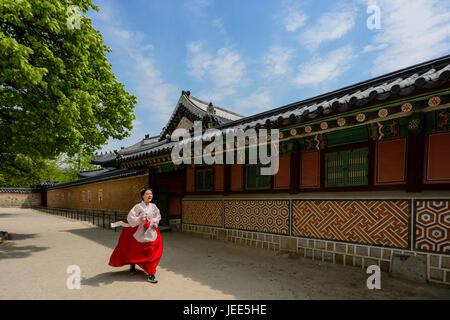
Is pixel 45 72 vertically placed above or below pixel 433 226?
above

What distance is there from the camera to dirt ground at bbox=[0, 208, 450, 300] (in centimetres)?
370

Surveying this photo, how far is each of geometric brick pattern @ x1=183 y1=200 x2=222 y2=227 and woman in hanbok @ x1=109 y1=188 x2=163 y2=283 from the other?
143 inches

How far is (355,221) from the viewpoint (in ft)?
Result: 16.3

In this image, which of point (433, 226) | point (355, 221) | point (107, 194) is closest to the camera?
point (433, 226)

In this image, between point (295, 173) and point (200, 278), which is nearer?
point (200, 278)

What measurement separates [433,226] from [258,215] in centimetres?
373

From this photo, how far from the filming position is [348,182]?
17.3ft

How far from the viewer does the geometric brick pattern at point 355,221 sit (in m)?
4.46

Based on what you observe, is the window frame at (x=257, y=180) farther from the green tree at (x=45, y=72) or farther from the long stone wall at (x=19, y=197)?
the long stone wall at (x=19, y=197)

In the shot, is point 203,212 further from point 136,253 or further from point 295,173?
point 136,253

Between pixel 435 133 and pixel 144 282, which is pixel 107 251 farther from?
pixel 435 133

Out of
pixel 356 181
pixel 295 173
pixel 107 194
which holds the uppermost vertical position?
pixel 295 173

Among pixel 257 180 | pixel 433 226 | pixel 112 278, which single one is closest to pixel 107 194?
pixel 257 180

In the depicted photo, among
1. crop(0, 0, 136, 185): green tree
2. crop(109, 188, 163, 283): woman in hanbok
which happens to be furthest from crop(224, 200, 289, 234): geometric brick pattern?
crop(0, 0, 136, 185): green tree
